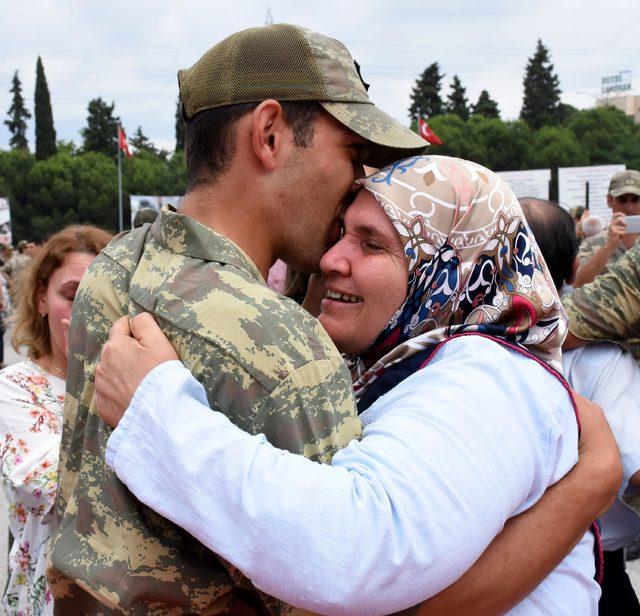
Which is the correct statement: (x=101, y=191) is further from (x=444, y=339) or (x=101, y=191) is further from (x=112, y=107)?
(x=444, y=339)

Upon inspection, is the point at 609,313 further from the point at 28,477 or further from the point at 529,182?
the point at 529,182

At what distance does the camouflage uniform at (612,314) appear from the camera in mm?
2639

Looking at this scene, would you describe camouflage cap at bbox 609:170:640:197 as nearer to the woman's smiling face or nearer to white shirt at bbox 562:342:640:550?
white shirt at bbox 562:342:640:550

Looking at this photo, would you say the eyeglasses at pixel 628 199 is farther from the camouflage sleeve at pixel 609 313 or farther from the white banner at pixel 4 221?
the white banner at pixel 4 221

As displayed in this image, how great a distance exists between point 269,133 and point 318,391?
611 mm

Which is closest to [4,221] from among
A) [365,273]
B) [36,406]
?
[36,406]

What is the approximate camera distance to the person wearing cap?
5.99 m

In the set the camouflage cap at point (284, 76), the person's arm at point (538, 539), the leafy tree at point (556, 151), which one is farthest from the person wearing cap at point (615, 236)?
the leafy tree at point (556, 151)

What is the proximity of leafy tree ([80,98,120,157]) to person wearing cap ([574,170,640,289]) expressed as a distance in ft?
217

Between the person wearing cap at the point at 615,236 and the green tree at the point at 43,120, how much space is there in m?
60.2

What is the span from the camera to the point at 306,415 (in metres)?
1.39

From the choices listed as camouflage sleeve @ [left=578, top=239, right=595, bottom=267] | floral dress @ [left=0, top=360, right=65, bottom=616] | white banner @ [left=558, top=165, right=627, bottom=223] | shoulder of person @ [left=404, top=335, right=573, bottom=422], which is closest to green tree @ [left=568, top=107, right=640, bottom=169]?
white banner @ [left=558, top=165, right=627, bottom=223]

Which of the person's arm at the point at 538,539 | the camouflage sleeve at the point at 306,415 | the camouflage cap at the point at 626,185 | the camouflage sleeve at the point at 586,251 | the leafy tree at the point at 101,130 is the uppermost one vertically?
the leafy tree at the point at 101,130

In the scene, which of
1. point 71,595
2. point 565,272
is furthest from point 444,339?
point 565,272
